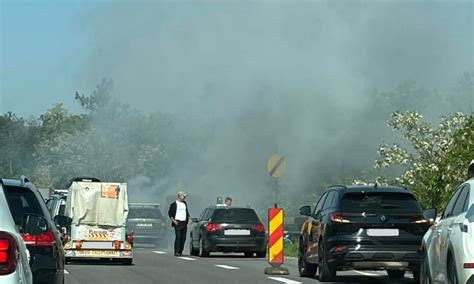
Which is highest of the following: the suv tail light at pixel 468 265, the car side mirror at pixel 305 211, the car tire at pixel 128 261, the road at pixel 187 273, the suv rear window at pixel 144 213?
the suv rear window at pixel 144 213

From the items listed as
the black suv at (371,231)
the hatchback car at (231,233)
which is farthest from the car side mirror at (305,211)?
the hatchback car at (231,233)

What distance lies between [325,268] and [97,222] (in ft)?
33.0

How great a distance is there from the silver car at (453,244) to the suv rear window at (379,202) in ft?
12.1

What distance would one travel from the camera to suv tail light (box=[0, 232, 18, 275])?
8828 millimetres

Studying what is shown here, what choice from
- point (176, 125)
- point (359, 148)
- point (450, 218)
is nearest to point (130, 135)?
point (176, 125)

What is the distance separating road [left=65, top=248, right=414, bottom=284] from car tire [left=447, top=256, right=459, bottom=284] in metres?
7.06

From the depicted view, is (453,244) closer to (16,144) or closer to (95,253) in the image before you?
(95,253)

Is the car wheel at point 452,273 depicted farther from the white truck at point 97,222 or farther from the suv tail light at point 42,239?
the white truck at point 97,222

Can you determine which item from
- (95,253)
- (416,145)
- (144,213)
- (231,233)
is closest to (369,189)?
(95,253)

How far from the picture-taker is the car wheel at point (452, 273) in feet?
44.8

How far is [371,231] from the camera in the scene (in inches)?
790

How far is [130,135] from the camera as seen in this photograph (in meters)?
93.4

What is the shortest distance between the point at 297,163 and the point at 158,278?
177ft

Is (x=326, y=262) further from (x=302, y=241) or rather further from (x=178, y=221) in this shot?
(x=178, y=221)
